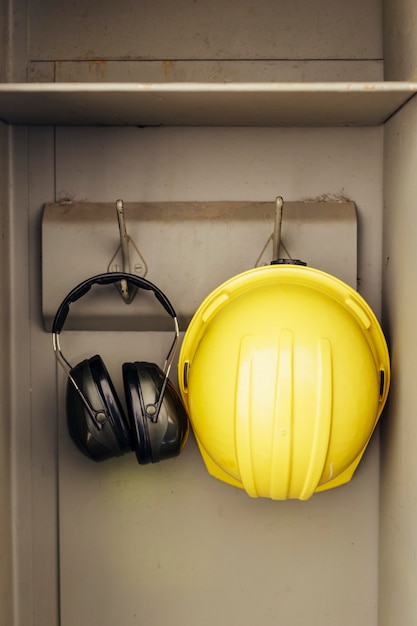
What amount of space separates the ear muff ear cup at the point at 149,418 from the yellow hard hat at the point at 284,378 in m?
0.04

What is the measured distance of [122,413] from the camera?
3.80 ft

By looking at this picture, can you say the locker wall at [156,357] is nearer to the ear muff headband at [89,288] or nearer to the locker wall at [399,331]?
the locker wall at [399,331]

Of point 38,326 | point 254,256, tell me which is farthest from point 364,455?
point 38,326

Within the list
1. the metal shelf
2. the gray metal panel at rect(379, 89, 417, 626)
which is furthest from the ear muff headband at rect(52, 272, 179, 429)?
the gray metal panel at rect(379, 89, 417, 626)

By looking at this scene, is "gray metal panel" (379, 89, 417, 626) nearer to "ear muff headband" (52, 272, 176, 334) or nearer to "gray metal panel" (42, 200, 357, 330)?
"gray metal panel" (42, 200, 357, 330)

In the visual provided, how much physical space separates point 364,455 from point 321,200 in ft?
1.78

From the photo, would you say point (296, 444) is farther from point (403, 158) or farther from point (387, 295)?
point (403, 158)

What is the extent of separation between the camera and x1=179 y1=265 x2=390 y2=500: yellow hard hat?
3.45 ft

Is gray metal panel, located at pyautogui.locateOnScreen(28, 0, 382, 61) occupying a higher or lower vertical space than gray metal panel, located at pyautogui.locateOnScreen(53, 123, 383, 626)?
higher

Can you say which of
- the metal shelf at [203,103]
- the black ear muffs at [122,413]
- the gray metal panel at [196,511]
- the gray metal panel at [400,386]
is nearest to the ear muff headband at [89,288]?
the black ear muffs at [122,413]

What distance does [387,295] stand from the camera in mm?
1285

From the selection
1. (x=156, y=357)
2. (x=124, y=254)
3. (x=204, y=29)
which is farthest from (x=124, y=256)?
(x=204, y=29)

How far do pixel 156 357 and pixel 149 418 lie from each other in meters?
0.22

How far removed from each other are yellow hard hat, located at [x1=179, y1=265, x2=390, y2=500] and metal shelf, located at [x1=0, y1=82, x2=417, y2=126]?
302 mm
